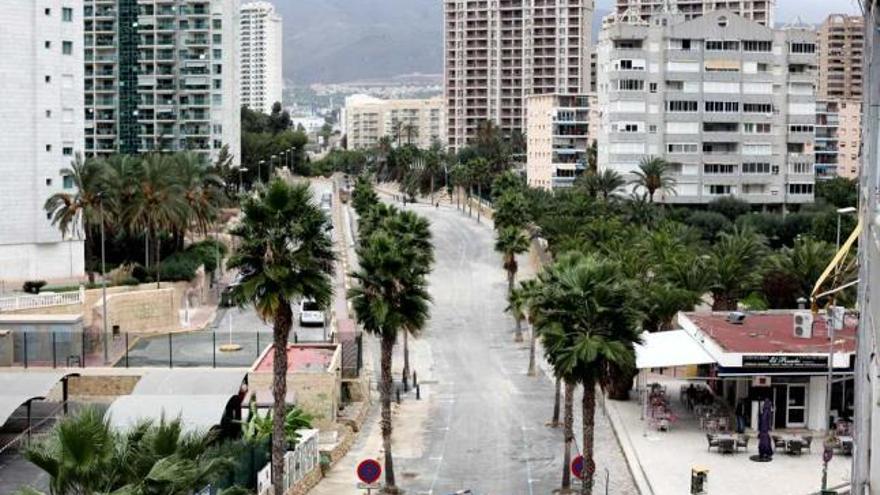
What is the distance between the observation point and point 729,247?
5825cm

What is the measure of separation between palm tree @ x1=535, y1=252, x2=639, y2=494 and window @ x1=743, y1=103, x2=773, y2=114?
3130 inches

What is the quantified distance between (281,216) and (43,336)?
22515mm

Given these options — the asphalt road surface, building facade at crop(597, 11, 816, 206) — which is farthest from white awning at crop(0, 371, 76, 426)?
building facade at crop(597, 11, 816, 206)

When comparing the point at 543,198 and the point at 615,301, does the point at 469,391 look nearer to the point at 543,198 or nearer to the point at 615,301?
the point at 615,301

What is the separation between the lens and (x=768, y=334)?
4509 cm

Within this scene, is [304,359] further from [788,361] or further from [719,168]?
[719,168]

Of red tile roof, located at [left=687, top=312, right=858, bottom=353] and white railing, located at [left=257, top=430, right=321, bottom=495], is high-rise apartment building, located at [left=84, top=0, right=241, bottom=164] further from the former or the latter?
white railing, located at [left=257, top=430, right=321, bottom=495]

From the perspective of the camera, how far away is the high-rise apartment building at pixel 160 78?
4838 inches

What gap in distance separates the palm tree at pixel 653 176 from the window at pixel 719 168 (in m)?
3.74

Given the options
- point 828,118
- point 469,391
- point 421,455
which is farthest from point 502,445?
point 828,118

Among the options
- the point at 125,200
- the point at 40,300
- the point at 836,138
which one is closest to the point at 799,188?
the point at 836,138

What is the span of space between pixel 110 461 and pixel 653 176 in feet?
278

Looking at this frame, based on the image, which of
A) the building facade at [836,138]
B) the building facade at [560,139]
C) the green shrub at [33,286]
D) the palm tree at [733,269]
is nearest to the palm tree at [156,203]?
the green shrub at [33,286]

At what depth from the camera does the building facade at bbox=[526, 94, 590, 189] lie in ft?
458
